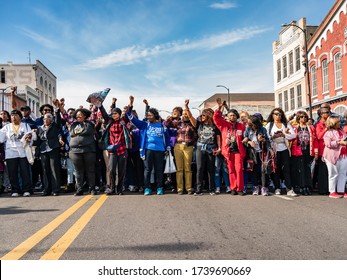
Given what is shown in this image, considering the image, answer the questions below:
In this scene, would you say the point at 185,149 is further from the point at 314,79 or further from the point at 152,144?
the point at 314,79

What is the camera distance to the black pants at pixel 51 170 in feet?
27.4

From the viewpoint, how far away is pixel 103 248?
149 inches

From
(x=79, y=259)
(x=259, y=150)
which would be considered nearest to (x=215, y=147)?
(x=259, y=150)

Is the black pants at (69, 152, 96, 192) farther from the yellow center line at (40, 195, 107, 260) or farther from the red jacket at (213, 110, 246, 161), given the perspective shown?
the red jacket at (213, 110, 246, 161)

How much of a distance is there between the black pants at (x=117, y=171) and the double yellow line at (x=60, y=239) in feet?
6.15

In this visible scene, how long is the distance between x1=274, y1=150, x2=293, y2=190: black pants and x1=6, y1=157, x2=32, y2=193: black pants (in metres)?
5.75

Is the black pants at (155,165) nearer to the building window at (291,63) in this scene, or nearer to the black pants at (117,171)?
the black pants at (117,171)

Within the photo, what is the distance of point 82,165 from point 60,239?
4.22 meters

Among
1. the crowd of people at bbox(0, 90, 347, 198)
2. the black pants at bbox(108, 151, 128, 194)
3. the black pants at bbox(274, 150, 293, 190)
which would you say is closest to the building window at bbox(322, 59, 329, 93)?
the crowd of people at bbox(0, 90, 347, 198)

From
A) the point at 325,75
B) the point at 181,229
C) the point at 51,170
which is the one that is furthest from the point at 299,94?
the point at 181,229

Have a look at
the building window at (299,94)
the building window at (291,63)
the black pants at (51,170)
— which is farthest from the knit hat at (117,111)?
the building window at (291,63)

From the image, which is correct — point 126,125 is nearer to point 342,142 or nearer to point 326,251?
point 342,142

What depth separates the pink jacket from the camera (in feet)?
25.8

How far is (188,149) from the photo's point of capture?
8.49 meters
